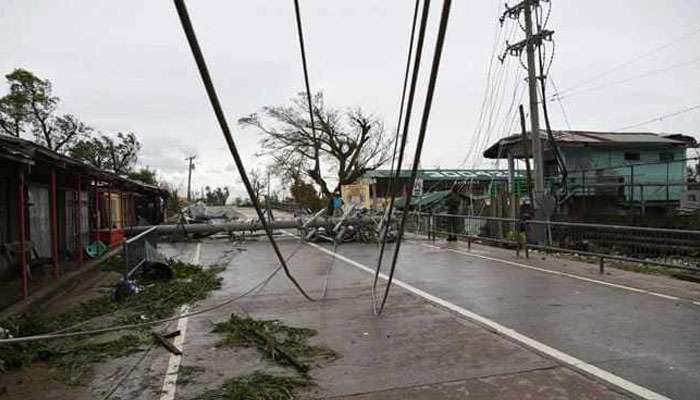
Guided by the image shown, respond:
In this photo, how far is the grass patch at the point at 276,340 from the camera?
18.6 ft

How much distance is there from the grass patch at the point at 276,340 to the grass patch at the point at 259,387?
1.14ft

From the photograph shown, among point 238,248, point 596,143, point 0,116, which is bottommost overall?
point 238,248

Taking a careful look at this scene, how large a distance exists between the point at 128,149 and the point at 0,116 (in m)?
16.0

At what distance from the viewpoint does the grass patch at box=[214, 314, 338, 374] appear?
567 centimetres

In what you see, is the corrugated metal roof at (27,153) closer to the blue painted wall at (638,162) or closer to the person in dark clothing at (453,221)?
the person in dark clothing at (453,221)

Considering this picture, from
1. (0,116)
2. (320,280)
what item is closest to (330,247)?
(320,280)

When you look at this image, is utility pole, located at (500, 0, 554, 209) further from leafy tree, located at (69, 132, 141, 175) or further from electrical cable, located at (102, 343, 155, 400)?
leafy tree, located at (69, 132, 141, 175)

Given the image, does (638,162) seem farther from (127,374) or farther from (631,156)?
(127,374)

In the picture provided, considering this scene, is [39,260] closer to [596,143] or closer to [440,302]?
[440,302]

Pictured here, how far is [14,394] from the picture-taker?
490cm

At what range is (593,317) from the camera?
7195 millimetres

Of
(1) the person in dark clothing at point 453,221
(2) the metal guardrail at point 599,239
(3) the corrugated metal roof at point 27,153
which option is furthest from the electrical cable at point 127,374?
(1) the person in dark clothing at point 453,221

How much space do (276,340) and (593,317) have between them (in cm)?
434

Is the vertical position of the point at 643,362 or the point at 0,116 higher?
the point at 0,116
